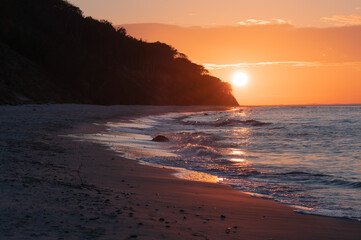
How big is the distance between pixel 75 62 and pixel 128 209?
Result: 2302 inches

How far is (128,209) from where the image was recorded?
5059mm

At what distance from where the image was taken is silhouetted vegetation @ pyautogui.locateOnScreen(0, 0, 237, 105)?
43.9m

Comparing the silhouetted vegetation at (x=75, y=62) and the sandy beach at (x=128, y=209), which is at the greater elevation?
the silhouetted vegetation at (x=75, y=62)

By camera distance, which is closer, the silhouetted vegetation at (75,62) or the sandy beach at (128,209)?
the sandy beach at (128,209)

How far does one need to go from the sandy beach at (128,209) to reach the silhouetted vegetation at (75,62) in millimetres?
23476

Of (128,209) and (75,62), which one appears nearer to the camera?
(128,209)

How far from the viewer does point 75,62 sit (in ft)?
198

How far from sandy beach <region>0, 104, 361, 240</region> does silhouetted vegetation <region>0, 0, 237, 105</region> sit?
23.5 m

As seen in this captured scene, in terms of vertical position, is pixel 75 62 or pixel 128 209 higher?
pixel 75 62

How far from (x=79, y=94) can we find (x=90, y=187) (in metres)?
53.5

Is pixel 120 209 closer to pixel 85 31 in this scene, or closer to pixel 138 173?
pixel 138 173

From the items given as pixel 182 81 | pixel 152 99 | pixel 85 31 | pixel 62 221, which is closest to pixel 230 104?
pixel 182 81

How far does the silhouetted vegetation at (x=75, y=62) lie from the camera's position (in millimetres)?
43906

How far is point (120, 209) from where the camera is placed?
16.4 feet
